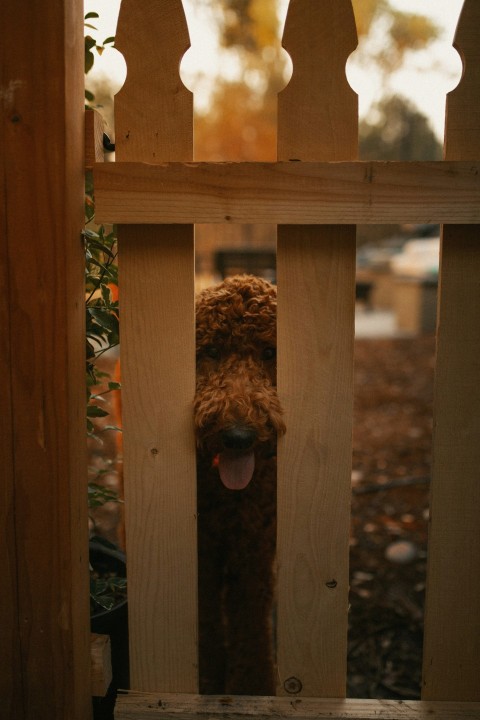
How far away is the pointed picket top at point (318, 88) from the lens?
129cm

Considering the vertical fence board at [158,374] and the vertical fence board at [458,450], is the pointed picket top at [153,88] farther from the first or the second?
the vertical fence board at [458,450]

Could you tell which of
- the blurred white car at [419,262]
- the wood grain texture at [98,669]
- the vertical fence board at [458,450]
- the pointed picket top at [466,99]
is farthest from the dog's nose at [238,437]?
the blurred white car at [419,262]

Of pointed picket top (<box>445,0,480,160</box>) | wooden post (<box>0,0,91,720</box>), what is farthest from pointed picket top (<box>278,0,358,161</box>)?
wooden post (<box>0,0,91,720</box>)

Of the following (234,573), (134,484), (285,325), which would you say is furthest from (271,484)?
(285,325)

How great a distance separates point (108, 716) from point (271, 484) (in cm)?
77

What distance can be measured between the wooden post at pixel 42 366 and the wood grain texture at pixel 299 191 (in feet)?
0.47

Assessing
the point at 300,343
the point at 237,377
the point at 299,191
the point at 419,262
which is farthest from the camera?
the point at 419,262

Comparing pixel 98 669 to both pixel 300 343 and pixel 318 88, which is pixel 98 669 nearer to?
pixel 300 343

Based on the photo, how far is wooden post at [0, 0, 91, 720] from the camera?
121cm

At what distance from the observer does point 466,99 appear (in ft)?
4.25

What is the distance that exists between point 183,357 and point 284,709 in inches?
36.1

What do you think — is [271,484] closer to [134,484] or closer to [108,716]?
[134,484]

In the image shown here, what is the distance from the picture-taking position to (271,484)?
1.74m

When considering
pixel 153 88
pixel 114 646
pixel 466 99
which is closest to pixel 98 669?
pixel 114 646
